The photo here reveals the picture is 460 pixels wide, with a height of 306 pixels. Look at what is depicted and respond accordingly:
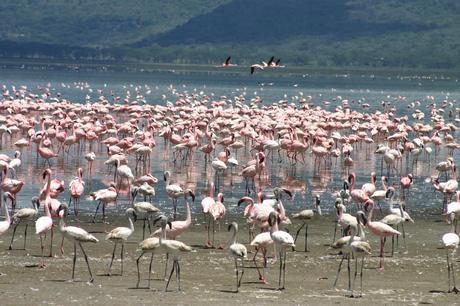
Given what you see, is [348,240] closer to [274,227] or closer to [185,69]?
[274,227]

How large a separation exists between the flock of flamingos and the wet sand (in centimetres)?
21

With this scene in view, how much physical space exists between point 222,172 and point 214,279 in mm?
12298

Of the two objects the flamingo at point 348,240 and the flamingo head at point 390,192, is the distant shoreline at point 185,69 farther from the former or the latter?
the flamingo at point 348,240

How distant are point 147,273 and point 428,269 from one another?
398 cm

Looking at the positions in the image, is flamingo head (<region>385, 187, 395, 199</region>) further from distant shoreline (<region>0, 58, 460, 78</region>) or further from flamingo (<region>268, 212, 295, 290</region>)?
distant shoreline (<region>0, 58, 460, 78</region>)

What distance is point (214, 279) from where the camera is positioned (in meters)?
14.7

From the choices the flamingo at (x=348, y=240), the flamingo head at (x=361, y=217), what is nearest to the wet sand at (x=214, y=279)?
the flamingo at (x=348, y=240)

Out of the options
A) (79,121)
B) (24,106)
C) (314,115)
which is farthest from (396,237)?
(24,106)

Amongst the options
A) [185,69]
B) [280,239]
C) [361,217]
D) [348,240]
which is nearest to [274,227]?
[280,239]

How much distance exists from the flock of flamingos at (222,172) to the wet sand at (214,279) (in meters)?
0.21

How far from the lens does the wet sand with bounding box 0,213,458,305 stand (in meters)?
13.4

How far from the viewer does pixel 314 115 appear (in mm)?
40000

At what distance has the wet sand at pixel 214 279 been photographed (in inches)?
527

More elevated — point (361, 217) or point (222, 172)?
point (361, 217)
